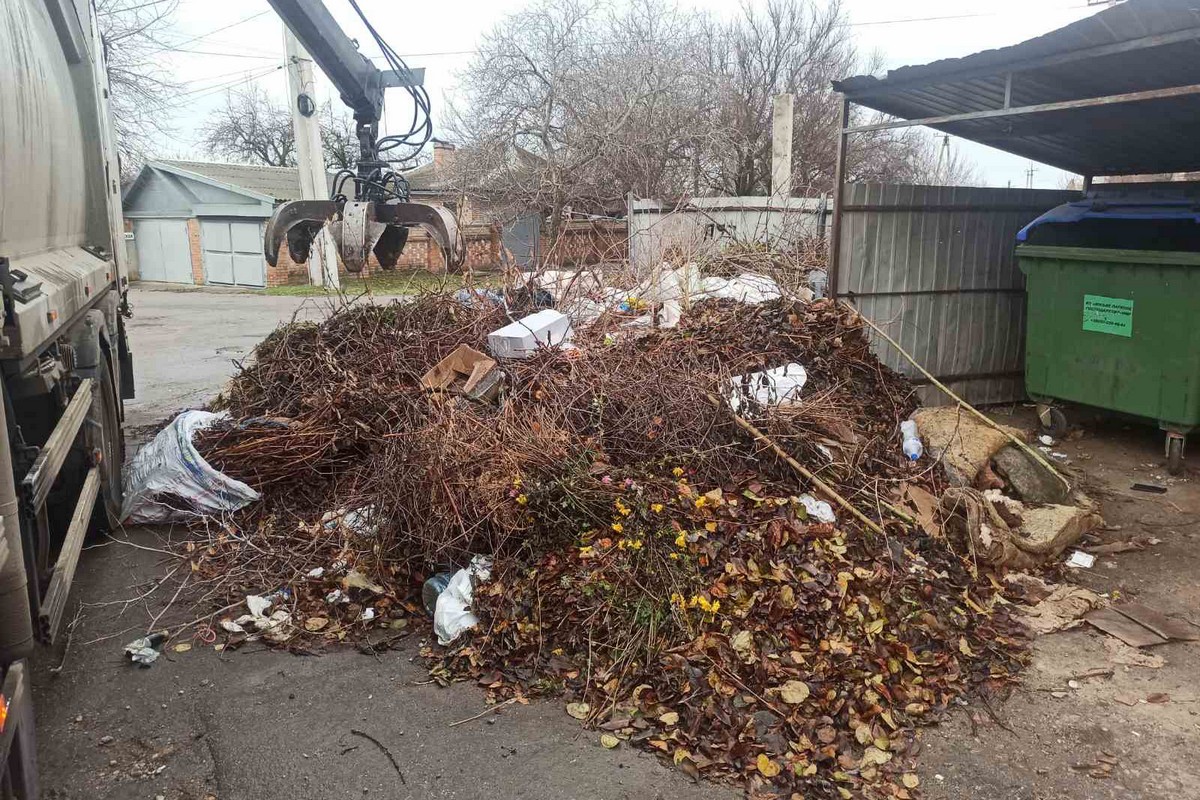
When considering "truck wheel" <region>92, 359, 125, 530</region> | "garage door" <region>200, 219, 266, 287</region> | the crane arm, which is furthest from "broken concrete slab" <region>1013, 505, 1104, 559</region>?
"garage door" <region>200, 219, 266, 287</region>

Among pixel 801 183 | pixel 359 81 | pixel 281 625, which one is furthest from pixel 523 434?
pixel 801 183

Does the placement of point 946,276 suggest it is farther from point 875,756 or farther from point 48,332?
point 48,332

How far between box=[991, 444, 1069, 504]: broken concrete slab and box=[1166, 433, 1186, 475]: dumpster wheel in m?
1.54

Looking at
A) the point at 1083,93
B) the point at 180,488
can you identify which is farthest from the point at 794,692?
the point at 1083,93

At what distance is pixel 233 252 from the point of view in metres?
25.8

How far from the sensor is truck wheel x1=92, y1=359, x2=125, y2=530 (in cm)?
471

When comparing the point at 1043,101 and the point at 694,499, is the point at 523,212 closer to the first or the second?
the point at 1043,101

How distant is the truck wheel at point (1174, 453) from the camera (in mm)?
6109

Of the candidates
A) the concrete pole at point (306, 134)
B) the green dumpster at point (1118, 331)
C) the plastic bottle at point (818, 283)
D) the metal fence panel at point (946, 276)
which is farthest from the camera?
the concrete pole at point (306, 134)

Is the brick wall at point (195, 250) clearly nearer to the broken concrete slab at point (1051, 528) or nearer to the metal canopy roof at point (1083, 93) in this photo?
the metal canopy roof at point (1083, 93)

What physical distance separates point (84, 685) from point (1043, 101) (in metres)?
7.62

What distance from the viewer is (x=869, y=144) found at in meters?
24.0

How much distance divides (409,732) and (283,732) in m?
0.49

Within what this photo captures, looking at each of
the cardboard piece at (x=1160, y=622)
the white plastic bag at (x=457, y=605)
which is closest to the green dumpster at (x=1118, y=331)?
the cardboard piece at (x=1160, y=622)
